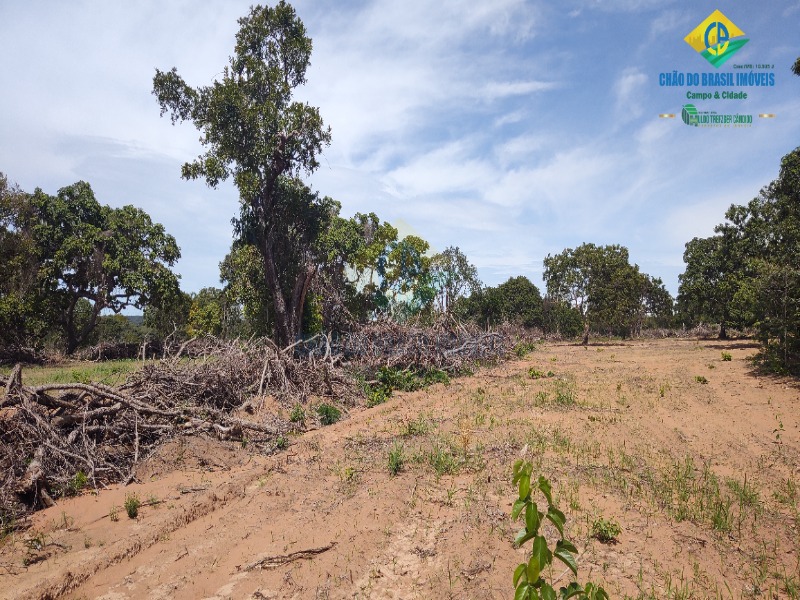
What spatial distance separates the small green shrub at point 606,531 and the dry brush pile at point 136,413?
5473mm

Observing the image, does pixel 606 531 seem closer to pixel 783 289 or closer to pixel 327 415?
pixel 327 415

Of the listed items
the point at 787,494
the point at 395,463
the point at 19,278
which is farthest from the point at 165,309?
the point at 787,494

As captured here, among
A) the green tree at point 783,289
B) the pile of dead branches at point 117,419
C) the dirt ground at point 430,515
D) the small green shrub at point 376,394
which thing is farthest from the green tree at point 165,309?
the green tree at point 783,289

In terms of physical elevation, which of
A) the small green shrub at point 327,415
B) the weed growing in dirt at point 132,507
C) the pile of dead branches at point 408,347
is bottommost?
the weed growing in dirt at point 132,507

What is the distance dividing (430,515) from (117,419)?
5.67 m

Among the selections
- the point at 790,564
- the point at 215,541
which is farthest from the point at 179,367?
the point at 790,564

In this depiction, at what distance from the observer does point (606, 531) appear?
4.32m

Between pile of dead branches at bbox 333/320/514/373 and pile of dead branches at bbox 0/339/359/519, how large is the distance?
4087 millimetres

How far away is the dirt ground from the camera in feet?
12.7

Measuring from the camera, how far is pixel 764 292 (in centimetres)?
1348

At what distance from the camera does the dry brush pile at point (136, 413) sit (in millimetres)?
6059

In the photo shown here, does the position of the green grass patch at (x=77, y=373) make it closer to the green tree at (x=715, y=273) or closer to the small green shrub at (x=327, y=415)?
the small green shrub at (x=327, y=415)

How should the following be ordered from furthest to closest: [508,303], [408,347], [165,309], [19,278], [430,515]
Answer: [508,303] → [165,309] → [19,278] → [408,347] → [430,515]

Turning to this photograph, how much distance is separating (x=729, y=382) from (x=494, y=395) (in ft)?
22.2
